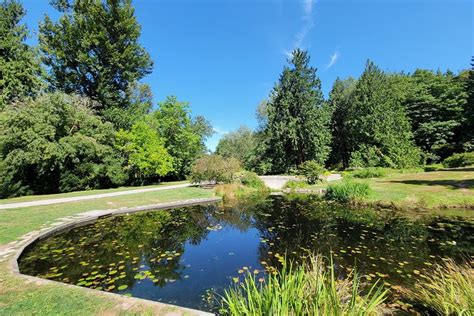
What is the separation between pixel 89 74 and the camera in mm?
22453

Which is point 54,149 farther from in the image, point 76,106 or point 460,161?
point 460,161

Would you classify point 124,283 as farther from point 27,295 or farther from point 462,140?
point 462,140

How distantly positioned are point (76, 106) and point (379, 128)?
31.2 m

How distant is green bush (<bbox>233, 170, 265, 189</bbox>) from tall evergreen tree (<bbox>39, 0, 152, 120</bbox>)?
589 inches

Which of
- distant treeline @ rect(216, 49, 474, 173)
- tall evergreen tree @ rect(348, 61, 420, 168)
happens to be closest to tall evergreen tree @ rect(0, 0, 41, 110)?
distant treeline @ rect(216, 49, 474, 173)

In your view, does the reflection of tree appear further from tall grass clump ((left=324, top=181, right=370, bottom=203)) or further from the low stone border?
the low stone border

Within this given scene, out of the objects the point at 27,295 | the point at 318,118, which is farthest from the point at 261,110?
the point at 27,295

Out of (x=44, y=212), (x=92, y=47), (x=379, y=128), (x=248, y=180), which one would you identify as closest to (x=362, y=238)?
(x=44, y=212)

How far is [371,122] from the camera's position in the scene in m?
27.8

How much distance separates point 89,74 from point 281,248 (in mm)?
24907

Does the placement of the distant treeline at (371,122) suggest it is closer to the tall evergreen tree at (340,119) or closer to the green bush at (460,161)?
the tall evergreen tree at (340,119)

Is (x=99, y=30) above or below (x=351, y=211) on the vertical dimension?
above

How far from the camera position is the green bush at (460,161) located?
23934 mm

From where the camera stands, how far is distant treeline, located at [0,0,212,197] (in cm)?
A: 1498
